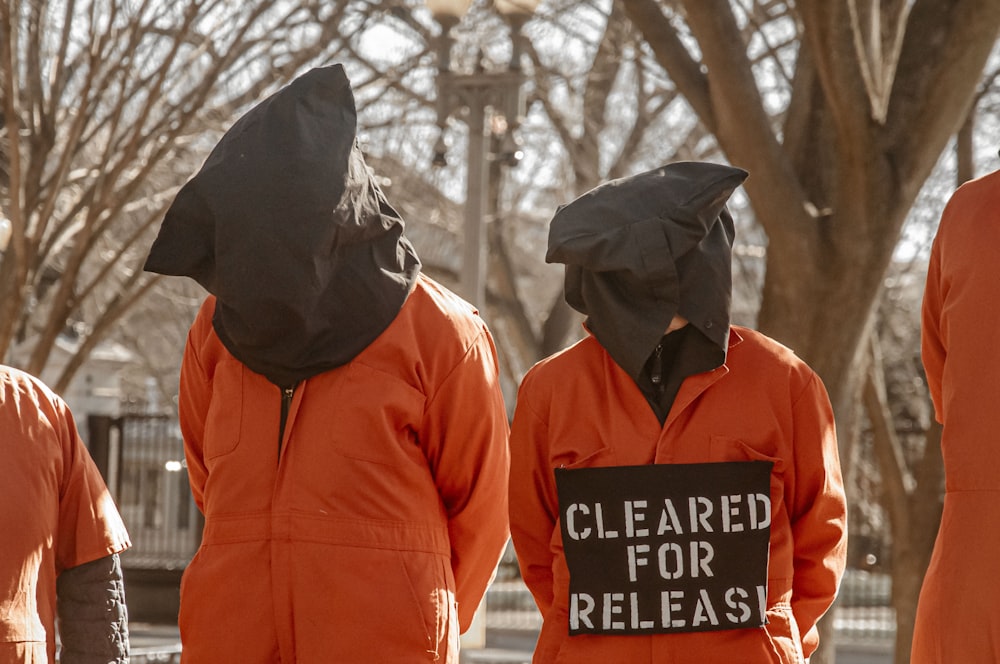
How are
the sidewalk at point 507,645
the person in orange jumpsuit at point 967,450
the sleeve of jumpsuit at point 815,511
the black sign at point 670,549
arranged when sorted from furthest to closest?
the sidewalk at point 507,645, the sleeve of jumpsuit at point 815,511, the black sign at point 670,549, the person in orange jumpsuit at point 967,450

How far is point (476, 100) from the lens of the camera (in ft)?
33.7

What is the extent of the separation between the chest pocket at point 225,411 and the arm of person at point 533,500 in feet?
2.08

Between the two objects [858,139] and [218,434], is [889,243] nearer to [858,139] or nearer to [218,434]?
[858,139]

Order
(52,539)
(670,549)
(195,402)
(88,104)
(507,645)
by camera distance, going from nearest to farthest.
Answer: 1. (670,549)
2. (52,539)
3. (195,402)
4. (88,104)
5. (507,645)

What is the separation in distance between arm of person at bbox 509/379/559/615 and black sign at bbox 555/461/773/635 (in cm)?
20

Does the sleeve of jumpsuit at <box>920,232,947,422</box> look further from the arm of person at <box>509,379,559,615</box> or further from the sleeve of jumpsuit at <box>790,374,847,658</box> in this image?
the arm of person at <box>509,379,559,615</box>

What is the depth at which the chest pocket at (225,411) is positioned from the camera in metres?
3.29

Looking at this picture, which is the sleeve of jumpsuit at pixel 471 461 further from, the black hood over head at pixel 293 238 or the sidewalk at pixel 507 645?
the sidewalk at pixel 507 645

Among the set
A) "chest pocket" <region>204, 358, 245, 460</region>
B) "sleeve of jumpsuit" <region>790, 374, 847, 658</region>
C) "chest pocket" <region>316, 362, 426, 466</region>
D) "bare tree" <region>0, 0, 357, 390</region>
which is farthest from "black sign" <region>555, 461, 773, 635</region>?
"bare tree" <region>0, 0, 357, 390</region>

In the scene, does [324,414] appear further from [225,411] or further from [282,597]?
[282,597]

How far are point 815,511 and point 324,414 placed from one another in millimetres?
1100

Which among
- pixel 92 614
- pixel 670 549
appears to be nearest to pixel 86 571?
pixel 92 614

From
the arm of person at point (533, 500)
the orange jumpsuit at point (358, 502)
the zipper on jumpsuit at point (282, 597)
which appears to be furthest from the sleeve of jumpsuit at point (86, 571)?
the arm of person at point (533, 500)

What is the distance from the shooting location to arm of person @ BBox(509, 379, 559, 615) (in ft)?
10.8
